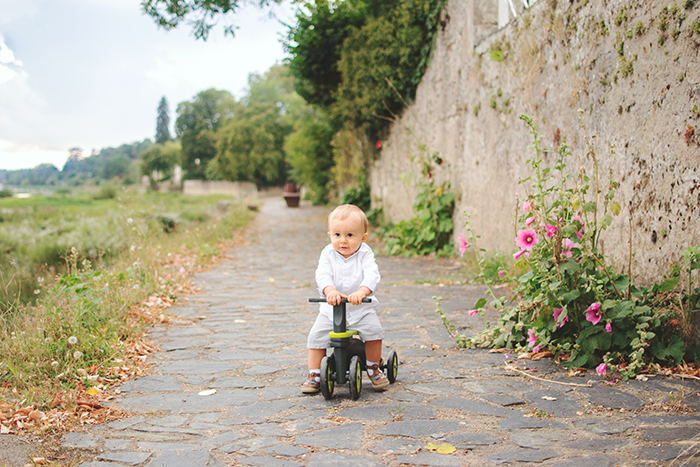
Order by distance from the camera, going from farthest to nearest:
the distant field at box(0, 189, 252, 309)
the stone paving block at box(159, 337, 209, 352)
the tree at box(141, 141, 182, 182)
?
the tree at box(141, 141, 182, 182) → the distant field at box(0, 189, 252, 309) → the stone paving block at box(159, 337, 209, 352)

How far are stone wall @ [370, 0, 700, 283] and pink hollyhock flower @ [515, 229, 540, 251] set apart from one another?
648 mm

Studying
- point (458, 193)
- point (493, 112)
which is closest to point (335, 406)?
point (493, 112)

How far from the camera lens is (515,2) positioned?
20.6 feet

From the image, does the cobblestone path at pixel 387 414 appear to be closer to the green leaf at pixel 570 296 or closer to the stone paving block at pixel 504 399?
the stone paving block at pixel 504 399

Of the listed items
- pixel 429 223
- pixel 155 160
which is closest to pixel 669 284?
pixel 429 223

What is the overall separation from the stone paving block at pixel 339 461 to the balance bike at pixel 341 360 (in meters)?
0.59

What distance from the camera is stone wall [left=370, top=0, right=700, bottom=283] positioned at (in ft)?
10.7

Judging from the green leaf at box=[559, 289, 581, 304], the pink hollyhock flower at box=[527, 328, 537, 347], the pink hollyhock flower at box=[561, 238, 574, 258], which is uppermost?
the pink hollyhock flower at box=[561, 238, 574, 258]

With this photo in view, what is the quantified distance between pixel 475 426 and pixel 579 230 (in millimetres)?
1420

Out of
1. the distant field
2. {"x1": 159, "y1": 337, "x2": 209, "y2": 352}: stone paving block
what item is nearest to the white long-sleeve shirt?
{"x1": 159, "y1": 337, "x2": 209, "y2": 352}: stone paving block

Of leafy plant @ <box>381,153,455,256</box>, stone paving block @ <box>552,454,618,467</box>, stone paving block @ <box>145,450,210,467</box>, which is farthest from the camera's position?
leafy plant @ <box>381,153,455,256</box>

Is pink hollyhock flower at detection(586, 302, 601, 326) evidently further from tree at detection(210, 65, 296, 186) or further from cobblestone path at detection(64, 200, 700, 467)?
tree at detection(210, 65, 296, 186)

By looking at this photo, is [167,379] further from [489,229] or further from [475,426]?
[489,229]

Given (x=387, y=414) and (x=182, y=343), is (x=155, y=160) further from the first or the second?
(x=387, y=414)
